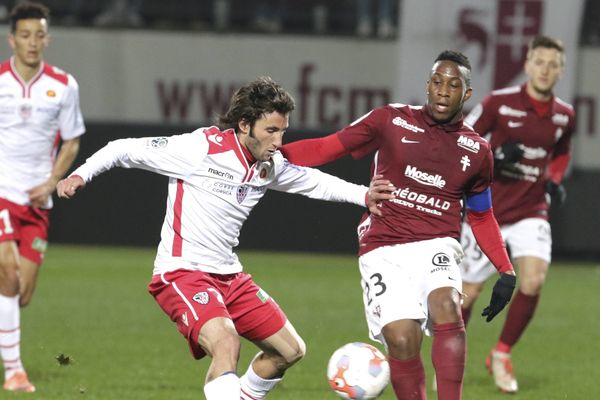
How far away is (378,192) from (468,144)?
55cm

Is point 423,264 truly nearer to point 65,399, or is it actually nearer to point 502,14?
point 65,399

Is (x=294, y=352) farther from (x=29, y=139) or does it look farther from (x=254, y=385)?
(x=29, y=139)

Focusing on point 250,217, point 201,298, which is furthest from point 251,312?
point 250,217

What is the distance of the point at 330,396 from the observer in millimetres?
8367

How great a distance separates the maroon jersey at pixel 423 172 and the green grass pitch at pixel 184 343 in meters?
1.82

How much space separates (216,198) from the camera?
→ 671cm

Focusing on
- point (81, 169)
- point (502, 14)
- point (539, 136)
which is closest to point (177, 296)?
point (81, 169)

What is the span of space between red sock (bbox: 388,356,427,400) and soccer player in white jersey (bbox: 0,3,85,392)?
3.07 m

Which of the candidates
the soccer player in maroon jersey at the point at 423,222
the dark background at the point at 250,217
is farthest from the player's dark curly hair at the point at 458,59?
the dark background at the point at 250,217

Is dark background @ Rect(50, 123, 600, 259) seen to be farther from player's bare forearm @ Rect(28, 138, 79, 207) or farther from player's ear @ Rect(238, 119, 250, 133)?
player's ear @ Rect(238, 119, 250, 133)

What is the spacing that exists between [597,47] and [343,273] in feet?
16.3

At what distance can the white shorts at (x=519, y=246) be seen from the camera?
30.0 ft

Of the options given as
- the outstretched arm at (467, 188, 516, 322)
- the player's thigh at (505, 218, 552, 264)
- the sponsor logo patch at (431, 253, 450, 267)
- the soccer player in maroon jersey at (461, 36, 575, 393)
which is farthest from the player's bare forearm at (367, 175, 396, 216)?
the player's thigh at (505, 218, 552, 264)

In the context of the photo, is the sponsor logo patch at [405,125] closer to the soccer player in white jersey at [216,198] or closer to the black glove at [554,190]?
the soccer player in white jersey at [216,198]
